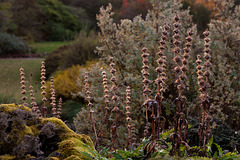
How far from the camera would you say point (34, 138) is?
2424 mm

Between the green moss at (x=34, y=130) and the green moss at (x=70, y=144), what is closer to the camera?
the green moss at (x=70, y=144)

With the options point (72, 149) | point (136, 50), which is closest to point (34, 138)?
point (72, 149)

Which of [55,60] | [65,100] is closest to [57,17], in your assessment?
[55,60]

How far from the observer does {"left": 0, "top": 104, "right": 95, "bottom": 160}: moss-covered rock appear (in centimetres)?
237

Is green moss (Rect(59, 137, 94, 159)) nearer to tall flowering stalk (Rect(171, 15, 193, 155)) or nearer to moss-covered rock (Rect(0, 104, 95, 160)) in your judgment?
moss-covered rock (Rect(0, 104, 95, 160))

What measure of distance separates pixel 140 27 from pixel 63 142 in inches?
169

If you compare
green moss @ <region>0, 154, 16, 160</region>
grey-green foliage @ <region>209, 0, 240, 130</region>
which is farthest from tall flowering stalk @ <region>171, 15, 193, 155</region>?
grey-green foliage @ <region>209, 0, 240, 130</region>

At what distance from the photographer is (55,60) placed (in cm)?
1229

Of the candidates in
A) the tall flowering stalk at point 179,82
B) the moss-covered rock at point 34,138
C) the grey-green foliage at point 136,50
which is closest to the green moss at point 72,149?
the moss-covered rock at point 34,138

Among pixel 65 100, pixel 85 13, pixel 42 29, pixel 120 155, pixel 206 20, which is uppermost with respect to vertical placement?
pixel 85 13

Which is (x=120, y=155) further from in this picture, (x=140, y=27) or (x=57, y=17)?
(x=57, y=17)

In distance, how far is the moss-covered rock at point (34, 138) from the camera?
7.78 ft

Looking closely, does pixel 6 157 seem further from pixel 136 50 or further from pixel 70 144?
pixel 136 50

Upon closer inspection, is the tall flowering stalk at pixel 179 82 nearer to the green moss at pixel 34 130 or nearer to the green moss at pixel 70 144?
the green moss at pixel 70 144
